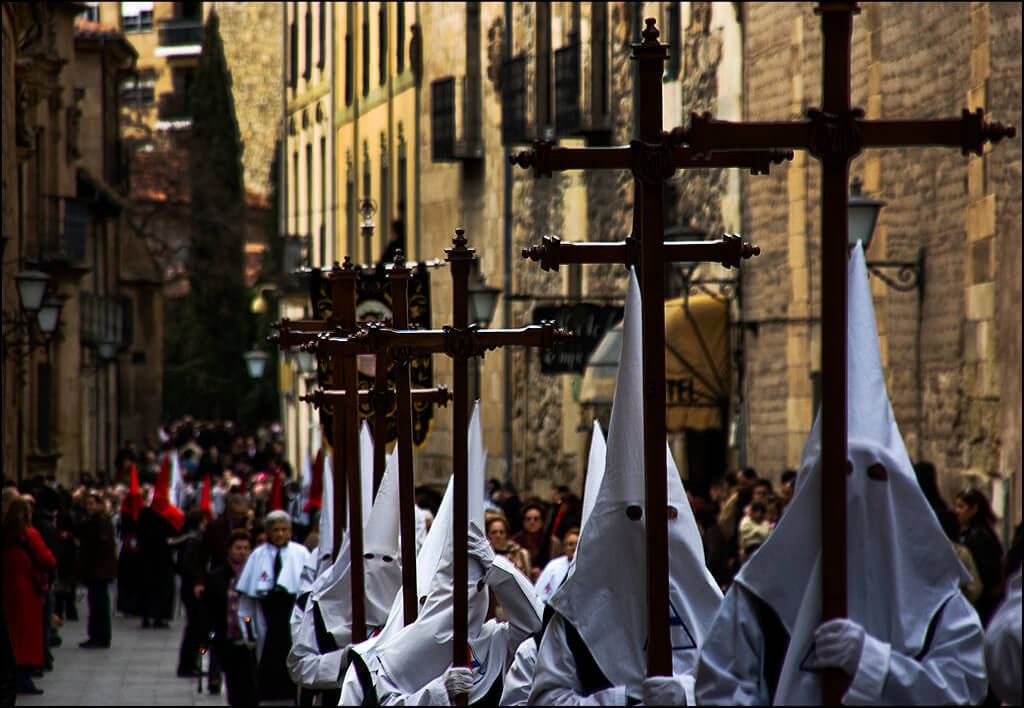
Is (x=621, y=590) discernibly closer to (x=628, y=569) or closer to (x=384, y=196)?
(x=628, y=569)

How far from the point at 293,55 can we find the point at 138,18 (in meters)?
39.6

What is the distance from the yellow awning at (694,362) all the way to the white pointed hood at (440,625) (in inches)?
494

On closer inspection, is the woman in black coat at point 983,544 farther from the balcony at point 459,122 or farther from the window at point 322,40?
the window at point 322,40

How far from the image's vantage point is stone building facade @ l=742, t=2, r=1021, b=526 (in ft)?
46.6

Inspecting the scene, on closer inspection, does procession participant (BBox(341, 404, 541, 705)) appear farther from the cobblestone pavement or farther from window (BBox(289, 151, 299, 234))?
window (BBox(289, 151, 299, 234))

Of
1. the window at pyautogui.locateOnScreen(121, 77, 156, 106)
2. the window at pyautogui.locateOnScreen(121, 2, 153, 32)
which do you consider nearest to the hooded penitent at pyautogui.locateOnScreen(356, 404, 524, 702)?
the window at pyautogui.locateOnScreen(121, 77, 156, 106)

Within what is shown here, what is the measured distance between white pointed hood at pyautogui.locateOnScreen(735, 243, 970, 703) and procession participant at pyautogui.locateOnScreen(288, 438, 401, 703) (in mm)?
4353

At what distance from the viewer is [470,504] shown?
795 cm

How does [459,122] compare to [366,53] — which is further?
[366,53]

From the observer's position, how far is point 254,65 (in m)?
79.2

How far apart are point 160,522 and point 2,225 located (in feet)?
22.9

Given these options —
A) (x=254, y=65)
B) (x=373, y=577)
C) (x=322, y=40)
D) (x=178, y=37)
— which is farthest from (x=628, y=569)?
(x=178, y=37)

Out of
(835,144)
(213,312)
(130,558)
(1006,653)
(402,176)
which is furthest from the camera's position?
(213,312)

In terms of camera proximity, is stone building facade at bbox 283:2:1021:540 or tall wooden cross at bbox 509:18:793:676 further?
stone building facade at bbox 283:2:1021:540
